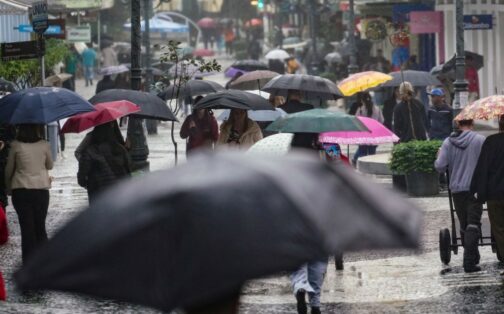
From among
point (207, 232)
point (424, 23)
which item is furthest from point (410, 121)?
point (207, 232)

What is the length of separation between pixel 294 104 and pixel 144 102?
331cm

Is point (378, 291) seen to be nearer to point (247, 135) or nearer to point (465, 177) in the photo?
point (465, 177)

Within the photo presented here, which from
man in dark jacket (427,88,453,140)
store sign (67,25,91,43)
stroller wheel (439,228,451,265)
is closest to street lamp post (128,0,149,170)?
man in dark jacket (427,88,453,140)

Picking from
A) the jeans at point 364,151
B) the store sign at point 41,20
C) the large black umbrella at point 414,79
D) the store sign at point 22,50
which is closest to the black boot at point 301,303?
the store sign at point 22,50

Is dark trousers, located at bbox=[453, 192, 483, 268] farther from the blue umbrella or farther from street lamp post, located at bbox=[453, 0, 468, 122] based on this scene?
street lamp post, located at bbox=[453, 0, 468, 122]

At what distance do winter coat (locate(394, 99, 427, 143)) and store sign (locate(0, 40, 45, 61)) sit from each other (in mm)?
5221

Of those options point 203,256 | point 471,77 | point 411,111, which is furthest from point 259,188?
point 471,77

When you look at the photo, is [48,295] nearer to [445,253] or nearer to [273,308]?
[273,308]

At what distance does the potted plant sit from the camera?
18422mm

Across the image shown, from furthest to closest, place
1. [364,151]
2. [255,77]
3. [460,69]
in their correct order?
[364,151], [255,77], [460,69]

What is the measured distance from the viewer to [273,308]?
11.3 m

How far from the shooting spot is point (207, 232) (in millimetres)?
4344

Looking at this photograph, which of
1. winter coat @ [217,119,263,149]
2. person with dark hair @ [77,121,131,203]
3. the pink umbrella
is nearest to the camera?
person with dark hair @ [77,121,131,203]

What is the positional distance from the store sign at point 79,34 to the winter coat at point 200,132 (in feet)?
82.8
